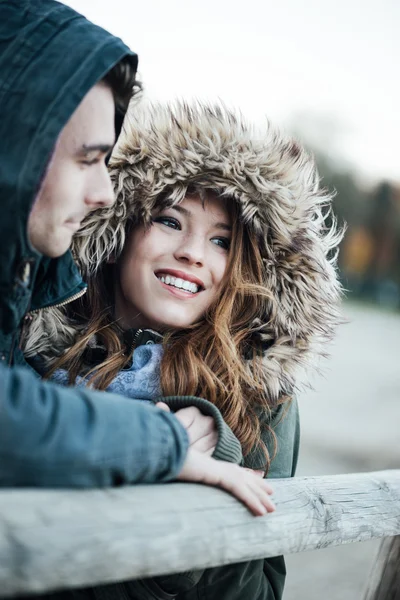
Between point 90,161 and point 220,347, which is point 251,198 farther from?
point 90,161

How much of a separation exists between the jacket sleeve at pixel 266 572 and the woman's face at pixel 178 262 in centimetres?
44

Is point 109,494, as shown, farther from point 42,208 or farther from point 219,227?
point 219,227

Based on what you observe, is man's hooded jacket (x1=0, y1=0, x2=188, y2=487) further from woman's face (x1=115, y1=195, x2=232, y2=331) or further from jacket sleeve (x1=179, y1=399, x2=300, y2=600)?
jacket sleeve (x1=179, y1=399, x2=300, y2=600)

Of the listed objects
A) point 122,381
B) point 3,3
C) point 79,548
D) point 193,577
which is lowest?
point 193,577

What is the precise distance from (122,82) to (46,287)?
0.58 meters

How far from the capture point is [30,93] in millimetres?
1404

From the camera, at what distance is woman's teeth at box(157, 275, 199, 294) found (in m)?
2.09

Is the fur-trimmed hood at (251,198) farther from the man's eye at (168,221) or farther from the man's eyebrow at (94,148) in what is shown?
the man's eyebrow at (94,148)

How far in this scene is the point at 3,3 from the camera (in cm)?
155

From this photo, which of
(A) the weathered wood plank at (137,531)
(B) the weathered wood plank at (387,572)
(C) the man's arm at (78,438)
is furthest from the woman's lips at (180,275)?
(B) the weathered wood plank at (387,572)

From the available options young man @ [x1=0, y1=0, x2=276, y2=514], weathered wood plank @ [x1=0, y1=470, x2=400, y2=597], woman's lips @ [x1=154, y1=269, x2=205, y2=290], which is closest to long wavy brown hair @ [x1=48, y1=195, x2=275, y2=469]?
woman's lips @ [x1=154, y1=269, x2=205, y2=290]

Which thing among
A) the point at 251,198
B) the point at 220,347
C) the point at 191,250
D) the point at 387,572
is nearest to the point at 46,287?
the point at 191,250

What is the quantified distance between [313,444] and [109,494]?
668 centimetres

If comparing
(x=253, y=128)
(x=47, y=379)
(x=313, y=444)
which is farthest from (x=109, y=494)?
(x=313, y=444)
